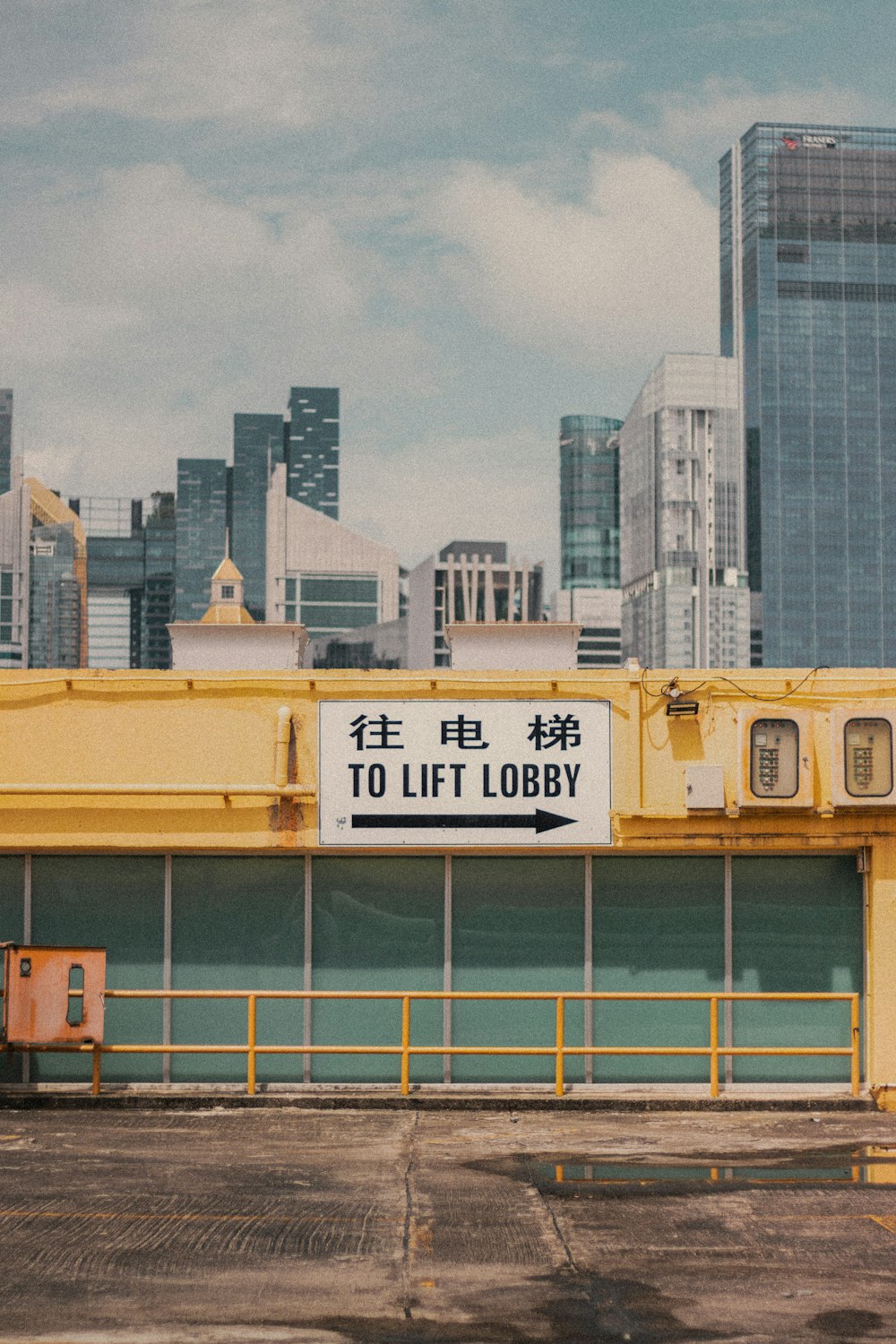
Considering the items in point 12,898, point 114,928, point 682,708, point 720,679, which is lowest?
point 114,928

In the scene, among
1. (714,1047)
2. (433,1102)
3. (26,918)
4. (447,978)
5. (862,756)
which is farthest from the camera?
(26,918)

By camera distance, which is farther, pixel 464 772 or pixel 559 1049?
pixel 464 772

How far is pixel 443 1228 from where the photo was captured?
11.1m

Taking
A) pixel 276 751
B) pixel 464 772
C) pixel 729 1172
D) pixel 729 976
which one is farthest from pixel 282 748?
pixel 729 1172

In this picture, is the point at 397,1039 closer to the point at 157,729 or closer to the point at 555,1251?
the point at 157,729

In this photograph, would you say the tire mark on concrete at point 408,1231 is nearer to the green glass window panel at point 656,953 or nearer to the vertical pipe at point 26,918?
the green glass window panel at point 656,953

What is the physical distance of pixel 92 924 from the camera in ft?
55.3

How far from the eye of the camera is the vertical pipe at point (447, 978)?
16.6 metres

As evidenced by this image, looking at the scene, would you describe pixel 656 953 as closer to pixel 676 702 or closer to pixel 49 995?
pixel 676 702

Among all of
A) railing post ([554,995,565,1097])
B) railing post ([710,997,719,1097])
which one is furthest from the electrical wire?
railing post ([554,995,565,1097])

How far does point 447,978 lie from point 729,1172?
456 centimetres

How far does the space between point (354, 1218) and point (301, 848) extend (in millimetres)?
5809

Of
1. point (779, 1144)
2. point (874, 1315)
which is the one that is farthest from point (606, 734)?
point (874, 1315)

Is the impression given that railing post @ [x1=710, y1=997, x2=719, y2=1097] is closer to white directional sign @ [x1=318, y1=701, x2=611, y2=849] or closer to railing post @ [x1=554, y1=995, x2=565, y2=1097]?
railing post @ [x1=554, y1=995, x2=565, y2=1097]
